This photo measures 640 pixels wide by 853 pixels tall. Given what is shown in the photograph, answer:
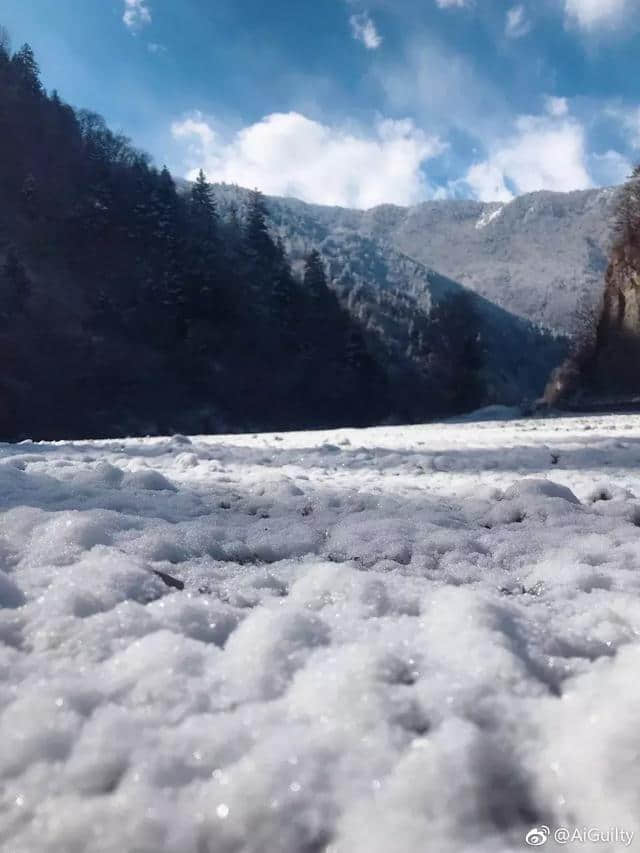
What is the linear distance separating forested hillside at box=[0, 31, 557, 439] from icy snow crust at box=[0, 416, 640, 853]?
28.3 m

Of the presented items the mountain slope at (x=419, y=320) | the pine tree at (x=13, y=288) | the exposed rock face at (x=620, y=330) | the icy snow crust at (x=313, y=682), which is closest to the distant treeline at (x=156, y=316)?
the pine tree at (x=13, y=288)

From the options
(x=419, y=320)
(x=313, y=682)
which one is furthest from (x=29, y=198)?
(x=313, y=682)

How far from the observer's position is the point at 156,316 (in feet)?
137

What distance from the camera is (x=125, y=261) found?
46.1 m

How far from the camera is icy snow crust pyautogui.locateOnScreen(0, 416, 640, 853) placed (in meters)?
1.25

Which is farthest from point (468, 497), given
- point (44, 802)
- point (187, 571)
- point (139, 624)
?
point (44, 802)

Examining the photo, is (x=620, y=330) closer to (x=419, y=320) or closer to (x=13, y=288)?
(x=13, y=288)

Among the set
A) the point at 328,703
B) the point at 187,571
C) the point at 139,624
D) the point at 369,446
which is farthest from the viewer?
the point at 369,446

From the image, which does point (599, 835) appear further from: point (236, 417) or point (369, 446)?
point (236, 417)

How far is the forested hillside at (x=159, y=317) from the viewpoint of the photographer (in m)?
34.4

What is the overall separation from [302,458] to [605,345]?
70.6 feet

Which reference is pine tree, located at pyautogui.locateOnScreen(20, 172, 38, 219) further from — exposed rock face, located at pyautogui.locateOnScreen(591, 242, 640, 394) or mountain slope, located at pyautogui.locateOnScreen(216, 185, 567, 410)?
exposed rock face, located at pyautogui.locateOnScreen(591, 242, 640, 394)

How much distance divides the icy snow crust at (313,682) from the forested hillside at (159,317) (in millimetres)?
28297

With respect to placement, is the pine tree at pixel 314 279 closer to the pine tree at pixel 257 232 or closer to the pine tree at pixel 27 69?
the pine tree at pixel 257 232
